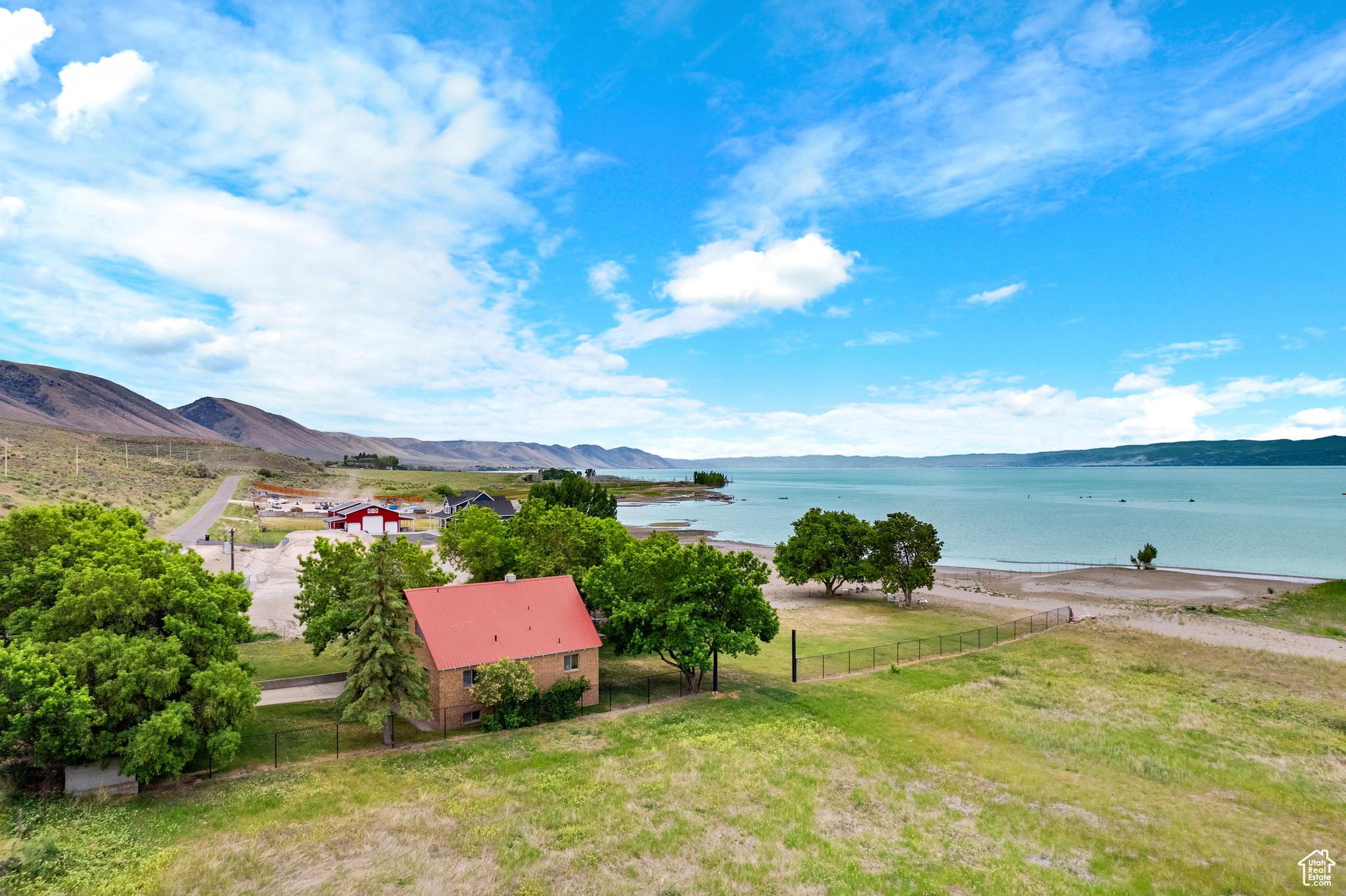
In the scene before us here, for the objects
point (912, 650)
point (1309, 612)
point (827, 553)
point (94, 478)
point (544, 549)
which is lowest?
point (912, 650)

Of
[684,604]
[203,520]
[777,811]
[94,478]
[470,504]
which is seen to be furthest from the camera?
[470,504]

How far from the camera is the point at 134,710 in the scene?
19.3 m

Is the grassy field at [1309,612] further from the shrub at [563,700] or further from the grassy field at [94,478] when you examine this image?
the grassy field at [94,478]

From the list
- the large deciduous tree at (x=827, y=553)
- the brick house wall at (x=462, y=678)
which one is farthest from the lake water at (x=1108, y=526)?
the brick house wall at (x=462, y=678)

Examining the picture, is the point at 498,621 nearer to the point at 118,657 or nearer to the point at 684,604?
the point at 684,604

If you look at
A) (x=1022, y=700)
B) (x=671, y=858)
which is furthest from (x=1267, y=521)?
(x=671, y=858)

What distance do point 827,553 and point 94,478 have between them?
4469 inches

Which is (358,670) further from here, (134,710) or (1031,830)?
(1031,830)

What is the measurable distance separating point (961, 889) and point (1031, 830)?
4623 millimetres

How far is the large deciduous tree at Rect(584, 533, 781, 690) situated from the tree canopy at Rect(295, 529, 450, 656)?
1010 centimetres

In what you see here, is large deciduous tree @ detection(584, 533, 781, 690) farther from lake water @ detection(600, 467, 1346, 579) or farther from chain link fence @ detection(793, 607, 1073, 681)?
lake water @ detection(600, 467, 1346, 579)

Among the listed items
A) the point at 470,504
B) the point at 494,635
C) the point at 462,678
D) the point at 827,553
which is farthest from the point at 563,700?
the point at 470,504

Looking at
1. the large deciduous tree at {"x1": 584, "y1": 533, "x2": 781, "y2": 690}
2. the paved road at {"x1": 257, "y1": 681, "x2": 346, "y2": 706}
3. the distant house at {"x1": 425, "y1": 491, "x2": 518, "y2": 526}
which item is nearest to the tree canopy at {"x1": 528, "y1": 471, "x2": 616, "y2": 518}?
the distant house at {"x1": 425, "y1": 491, "x2": 518, "y2": 526}

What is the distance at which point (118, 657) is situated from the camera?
19656mm
